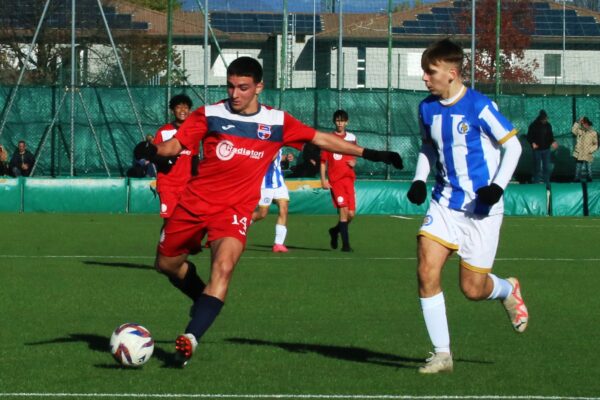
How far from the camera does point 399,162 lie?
849cm

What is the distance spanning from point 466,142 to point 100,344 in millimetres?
3007

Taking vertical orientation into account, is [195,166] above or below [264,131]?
below

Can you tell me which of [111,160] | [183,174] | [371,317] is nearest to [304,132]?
[371,317]

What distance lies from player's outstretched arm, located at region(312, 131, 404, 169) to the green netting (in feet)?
71.4

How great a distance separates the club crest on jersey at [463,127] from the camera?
8211mm

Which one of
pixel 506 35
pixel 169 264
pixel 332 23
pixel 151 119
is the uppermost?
pixel 332 23

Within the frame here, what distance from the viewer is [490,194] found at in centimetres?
793

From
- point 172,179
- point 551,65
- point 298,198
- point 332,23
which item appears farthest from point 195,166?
point 551,65

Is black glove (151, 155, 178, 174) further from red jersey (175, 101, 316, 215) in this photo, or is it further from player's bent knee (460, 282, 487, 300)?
player's bent knee (460, 282, 487, 300)

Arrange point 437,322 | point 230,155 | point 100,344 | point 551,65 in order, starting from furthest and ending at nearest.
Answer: point 551,65 < point 100,344 < point 230,155 < point 437,322

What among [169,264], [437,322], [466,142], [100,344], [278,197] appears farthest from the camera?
[278,197]

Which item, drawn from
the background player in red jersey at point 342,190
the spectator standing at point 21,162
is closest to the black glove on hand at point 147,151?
the background player in red jersey at point 342,190

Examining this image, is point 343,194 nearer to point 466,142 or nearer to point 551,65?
point 466,142

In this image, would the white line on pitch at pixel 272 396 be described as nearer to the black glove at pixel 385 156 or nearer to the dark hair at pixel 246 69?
the black glove at pixel 385 156
